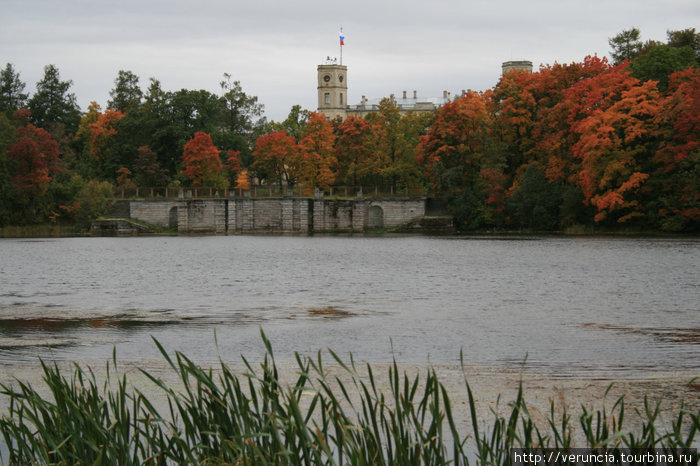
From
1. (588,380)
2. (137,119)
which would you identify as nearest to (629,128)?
(588,380)

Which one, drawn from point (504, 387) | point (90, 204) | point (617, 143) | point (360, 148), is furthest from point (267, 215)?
point (504, 387)

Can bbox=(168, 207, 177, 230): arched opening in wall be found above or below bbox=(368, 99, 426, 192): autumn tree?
below

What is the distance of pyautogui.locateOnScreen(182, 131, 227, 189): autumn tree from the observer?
243ft

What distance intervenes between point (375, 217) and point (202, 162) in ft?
56.2

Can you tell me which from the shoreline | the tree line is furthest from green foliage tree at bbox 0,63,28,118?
the shoreline

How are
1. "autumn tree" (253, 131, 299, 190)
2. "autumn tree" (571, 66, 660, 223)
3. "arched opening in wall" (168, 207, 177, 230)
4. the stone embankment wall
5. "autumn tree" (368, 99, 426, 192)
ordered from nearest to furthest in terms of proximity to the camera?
"autumn tree" (571, 66, 660, 223), "autumn tree" (368, 99, 426, 192), the stone embankment wall, "arched opening in wall" (168, 207, 177, 230), "autumn tree" (253, 131, 299, 190)

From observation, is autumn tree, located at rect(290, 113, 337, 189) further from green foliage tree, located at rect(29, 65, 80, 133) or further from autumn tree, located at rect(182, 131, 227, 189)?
green foliage tree, located at rect(29, 65, 80, 133)

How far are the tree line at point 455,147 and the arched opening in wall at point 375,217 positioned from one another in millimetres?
2649

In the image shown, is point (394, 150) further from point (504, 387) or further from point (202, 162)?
point (504, 387)

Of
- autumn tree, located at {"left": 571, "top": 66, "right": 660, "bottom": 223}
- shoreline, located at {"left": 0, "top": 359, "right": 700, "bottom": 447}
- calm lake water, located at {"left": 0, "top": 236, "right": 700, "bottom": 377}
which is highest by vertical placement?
autumn tree, located at {"left": 571, "top": 66, "right": 660, "bottom": 223}

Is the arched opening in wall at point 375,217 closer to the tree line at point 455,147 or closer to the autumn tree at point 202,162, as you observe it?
the tree line at point 455,147

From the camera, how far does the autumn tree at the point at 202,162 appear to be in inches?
2918

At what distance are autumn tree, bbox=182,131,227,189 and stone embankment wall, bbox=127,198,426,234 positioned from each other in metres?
3.43

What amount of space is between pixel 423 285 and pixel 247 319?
329 inches
